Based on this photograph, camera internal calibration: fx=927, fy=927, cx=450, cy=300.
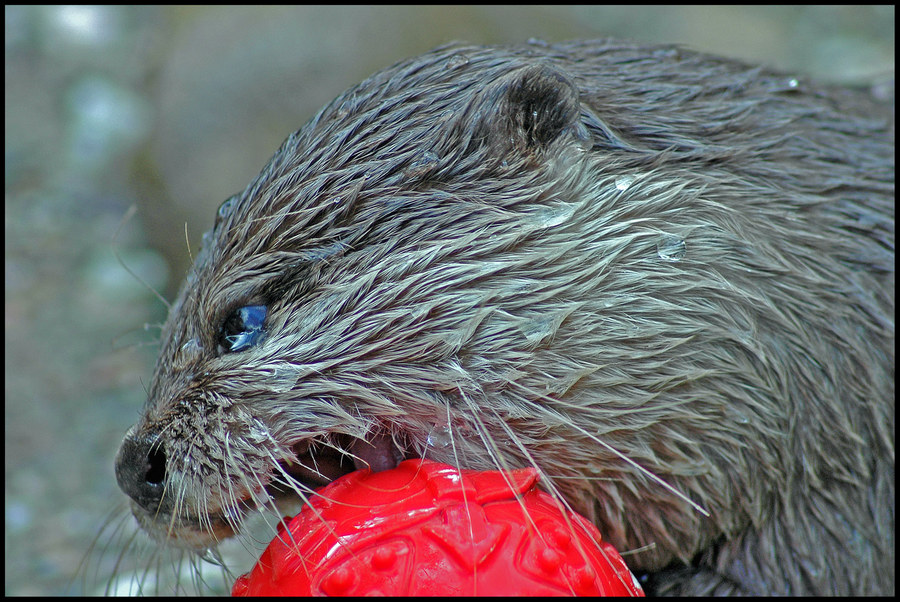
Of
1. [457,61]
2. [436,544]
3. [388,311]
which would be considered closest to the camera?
[436,544]

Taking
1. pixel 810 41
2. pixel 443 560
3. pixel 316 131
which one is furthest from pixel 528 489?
pixel 810 41

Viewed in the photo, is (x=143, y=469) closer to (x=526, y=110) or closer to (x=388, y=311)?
(x=388, y=311)

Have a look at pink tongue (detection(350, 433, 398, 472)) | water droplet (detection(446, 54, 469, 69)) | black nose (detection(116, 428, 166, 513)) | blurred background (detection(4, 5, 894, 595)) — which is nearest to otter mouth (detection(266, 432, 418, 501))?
pink tongue (detection(350, 433, 398, 472))

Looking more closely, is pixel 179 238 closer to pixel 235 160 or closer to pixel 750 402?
pixel 235 160

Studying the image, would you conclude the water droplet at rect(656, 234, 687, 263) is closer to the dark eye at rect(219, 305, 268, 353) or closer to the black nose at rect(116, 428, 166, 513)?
the dark eye at rect(219, 305, 268, 353)

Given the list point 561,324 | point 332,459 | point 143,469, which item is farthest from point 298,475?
point 561,324

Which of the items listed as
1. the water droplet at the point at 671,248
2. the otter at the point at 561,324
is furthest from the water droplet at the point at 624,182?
the water droplet at the point at 671,248
